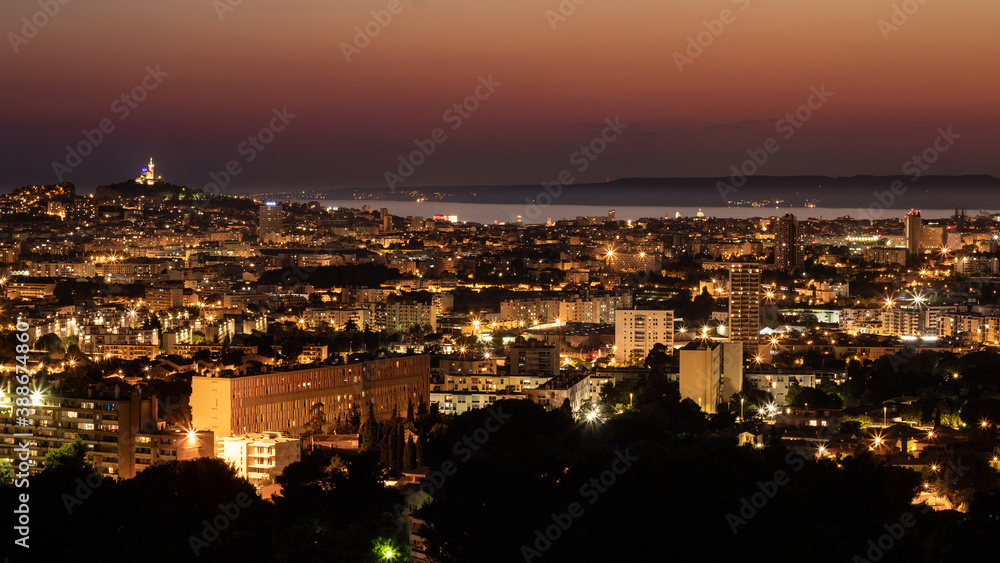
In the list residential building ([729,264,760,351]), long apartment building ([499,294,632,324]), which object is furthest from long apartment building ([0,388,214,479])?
long apartment building ([499,294,632,324])

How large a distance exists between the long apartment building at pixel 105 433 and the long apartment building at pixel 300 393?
2.10ft

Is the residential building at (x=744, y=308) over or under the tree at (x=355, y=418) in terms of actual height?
over

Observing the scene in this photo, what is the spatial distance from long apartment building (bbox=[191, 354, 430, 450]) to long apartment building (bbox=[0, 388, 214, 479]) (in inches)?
25.2

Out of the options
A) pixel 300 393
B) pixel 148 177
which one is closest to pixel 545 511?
pixel 300 393

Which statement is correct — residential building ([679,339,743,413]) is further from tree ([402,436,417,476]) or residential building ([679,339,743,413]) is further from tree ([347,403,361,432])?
tree ([402,436,417,476])

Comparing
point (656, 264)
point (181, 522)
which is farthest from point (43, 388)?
point (656, 264)

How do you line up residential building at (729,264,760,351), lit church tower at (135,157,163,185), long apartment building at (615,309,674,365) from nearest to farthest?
1. long apartment building at (615,309,674,365)
2. residential building at (729,264,760,351)
3. lit church tower at (135,157,163,185)

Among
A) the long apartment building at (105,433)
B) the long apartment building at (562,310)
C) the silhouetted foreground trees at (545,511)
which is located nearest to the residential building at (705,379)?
the silhouetted foreground trees at (545,511)

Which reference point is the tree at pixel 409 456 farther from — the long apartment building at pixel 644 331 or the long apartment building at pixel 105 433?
the long apartment building at pixel 644 331

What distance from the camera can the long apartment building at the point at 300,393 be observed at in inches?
473

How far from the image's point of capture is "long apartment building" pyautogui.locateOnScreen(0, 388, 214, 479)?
10422 mm

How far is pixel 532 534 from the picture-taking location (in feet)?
23.5

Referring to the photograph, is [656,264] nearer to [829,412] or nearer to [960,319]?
[960,319]

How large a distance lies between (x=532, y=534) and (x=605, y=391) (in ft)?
22.5
